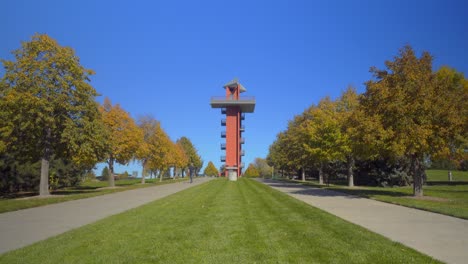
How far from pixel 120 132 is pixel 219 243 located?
34460mm

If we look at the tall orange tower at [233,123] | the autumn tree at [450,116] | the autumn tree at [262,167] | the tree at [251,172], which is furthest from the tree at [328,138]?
the autumn tree at [262,167]

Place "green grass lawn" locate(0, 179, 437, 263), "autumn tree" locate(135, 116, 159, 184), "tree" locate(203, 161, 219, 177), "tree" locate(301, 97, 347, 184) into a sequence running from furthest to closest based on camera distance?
"tree" locate(203, 161, 219, 177) < "autumn tree" locate(135, 116, 159, 184) < "tree" locate(301, 97, 347, 184) < "green grass lawn" locate(0, 179, 437, 263)

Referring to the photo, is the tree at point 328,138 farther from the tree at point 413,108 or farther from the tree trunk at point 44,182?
the tree trunk at point 44,182

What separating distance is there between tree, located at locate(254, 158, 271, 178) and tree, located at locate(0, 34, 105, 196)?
311 feet

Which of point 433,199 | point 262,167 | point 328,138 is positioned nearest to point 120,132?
point 328,138

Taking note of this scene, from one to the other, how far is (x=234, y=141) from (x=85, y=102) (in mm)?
56984

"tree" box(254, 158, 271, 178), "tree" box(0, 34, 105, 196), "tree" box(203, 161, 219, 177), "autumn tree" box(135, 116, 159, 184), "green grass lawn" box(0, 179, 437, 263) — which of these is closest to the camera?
"green grass lawn" box(0, 179, 437, 263)

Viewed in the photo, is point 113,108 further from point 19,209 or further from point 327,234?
point 327,234

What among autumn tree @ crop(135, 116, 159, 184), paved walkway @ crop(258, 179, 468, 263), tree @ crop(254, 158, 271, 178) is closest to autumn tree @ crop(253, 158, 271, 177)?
tree @ crop(254, 158, 271, 178)

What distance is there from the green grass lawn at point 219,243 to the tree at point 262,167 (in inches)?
4268

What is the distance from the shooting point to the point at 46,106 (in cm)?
2450

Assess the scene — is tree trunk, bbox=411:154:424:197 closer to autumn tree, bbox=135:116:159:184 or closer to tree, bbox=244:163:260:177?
autumn tree, bbox=135:116:159:184

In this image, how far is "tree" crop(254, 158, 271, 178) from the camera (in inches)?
4962

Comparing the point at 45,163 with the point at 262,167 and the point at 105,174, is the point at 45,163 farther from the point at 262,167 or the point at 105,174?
the point at 262,167
